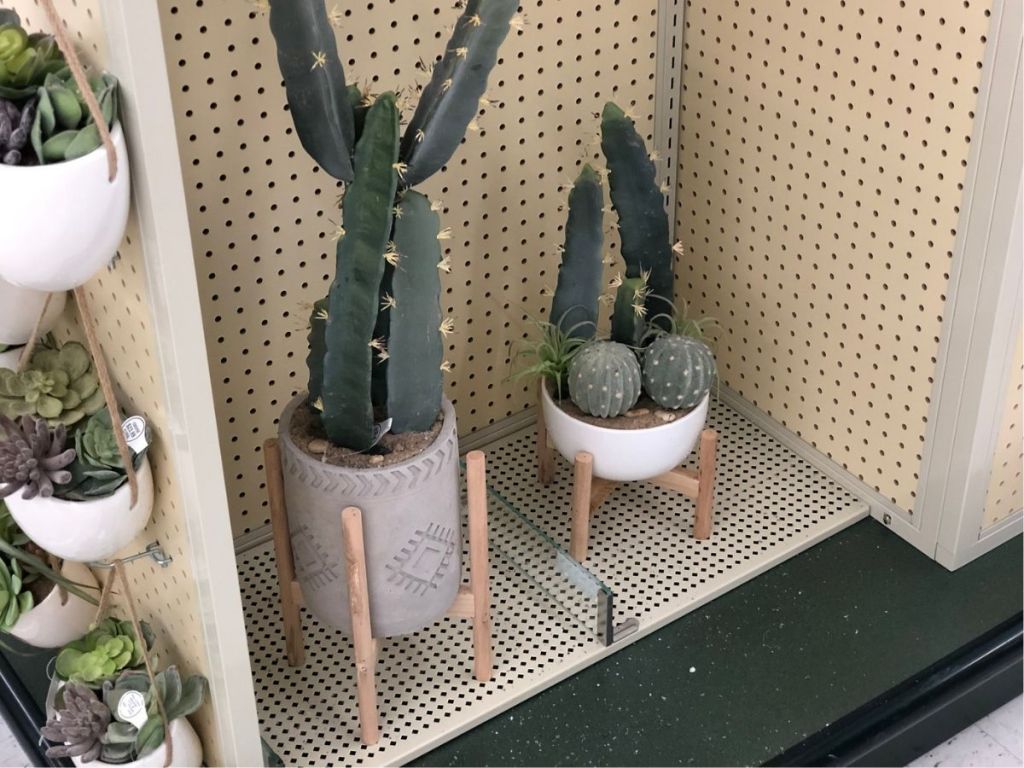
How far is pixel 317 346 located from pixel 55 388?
0.89 ft

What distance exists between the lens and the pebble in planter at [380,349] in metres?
1.16

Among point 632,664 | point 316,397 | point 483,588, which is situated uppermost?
point 316,397

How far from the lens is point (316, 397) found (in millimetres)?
1354

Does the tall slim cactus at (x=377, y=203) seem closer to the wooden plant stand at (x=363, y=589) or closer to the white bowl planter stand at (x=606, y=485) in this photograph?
the wooden plant stand at (x=363, y=589)

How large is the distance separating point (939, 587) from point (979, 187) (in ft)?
1.63

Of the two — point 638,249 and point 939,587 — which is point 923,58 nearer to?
point 638,249

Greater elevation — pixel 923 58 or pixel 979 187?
pixel 923 58

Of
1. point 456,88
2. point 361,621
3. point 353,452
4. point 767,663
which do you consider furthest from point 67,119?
point 767,663

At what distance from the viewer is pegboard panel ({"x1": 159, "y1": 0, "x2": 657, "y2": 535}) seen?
1.37 metres

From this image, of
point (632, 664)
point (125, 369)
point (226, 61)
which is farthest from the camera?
point (632, 664)

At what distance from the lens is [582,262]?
154 centimetres

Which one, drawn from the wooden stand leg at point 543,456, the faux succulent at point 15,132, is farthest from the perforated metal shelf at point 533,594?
the faux succulent at point 15,132

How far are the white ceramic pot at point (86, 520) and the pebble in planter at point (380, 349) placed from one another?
0.63 feet

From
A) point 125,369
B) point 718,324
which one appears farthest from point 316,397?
point 718,324
